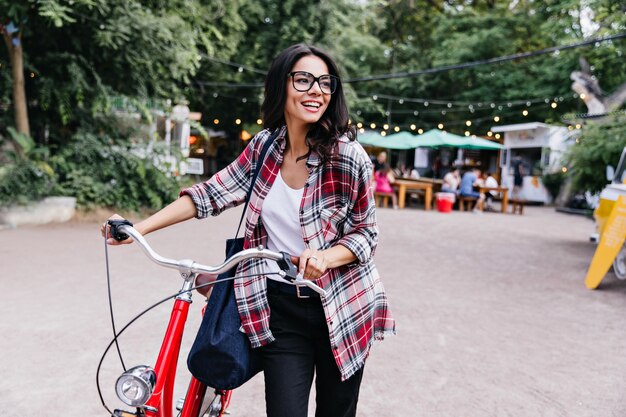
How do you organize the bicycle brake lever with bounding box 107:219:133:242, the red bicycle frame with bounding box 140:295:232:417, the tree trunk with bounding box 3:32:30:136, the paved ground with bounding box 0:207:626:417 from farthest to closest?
the tree trunk with bounding box 3:32:30:136 < the paved ground with bounding box 0:207:626:417 < the bicycle brake lever with bounding box 107:219:133:242 < the red bicycle frame with bounding box 140:295:232:417

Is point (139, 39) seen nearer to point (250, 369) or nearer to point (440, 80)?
point (250, 369)

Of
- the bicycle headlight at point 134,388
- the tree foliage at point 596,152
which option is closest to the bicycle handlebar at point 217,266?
the bicycle headlight at point 134,388

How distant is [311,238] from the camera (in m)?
1.93

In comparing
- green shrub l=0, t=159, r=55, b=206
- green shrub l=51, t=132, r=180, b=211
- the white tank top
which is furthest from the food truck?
the white tank top

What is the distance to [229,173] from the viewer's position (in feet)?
7.22

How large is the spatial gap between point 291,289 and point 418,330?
3.29 meters

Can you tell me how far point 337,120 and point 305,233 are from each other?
418mm

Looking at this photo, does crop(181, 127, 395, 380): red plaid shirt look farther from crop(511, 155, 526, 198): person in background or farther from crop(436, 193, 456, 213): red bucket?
crop(511, 155, 526, 198): person in background

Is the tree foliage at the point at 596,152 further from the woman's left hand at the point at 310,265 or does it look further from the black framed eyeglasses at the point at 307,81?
the woman's left hand at the point at 310,265

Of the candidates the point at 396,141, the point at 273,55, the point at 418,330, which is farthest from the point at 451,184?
the point at 418,330

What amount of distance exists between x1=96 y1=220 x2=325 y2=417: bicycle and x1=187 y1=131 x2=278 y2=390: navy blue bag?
78mm

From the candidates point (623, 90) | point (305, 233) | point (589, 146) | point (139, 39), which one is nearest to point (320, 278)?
point (305, 233)

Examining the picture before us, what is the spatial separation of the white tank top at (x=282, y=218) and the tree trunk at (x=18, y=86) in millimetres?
9871

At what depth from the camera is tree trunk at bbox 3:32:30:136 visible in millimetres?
10305
